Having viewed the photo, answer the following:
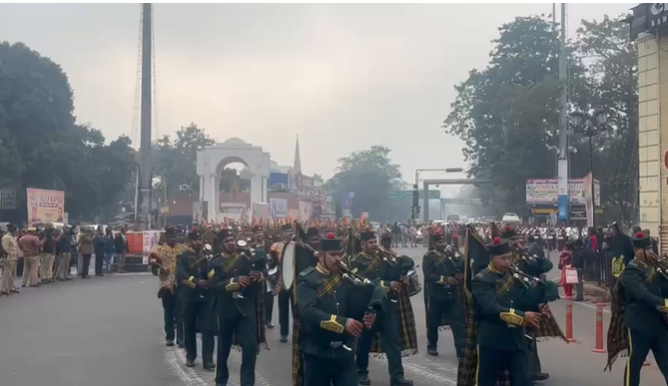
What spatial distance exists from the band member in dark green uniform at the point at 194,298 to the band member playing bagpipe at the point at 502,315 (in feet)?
13.5

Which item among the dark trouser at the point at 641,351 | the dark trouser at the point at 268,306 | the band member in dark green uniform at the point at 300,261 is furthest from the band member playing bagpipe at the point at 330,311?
the dark trouser at the point at 268,306

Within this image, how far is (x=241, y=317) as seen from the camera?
9.45 m

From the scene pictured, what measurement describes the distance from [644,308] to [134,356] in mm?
7480

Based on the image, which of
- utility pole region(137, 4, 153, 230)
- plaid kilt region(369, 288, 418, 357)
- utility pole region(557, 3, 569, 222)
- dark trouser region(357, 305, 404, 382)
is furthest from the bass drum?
utility pole region(137, 4, 153, 230)

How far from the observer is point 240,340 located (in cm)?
941

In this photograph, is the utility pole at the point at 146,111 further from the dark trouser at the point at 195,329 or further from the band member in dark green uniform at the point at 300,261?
the dark trouser at the point at 195,329

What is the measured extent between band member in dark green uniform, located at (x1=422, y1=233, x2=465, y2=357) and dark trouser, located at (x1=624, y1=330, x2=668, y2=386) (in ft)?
9.92

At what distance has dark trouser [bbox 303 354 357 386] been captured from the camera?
21.7 ft

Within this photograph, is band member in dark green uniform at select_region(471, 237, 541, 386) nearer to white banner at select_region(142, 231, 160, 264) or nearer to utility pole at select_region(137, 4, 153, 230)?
white banner at select_region(142, 231, 160, 264)

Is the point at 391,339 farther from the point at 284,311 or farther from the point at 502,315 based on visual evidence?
the point at 284,311

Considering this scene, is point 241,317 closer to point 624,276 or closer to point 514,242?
point 514,242

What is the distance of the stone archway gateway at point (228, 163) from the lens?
58.9 meters

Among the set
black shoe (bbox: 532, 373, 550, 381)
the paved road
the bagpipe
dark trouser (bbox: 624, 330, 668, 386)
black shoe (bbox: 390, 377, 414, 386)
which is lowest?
the paved road

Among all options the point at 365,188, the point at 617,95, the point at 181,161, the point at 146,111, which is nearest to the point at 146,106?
the point at 146,111
